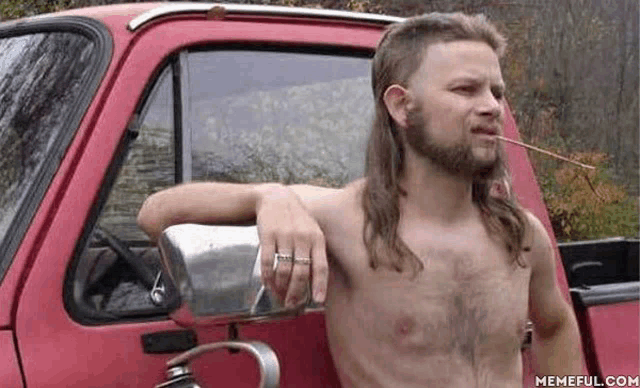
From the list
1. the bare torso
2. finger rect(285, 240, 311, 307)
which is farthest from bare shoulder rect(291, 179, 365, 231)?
finger rect(285, 240, 311, 307)

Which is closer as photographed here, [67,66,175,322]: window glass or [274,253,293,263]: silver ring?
[274,253,293,263]: silver ring

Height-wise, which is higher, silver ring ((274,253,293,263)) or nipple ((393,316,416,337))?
silver ring ((274,253,293,263))

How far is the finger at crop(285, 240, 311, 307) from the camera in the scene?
80.1 inches

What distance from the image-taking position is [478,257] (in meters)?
2.49

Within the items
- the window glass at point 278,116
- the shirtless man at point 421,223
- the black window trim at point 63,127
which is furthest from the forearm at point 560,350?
the black window trim at point 63,127

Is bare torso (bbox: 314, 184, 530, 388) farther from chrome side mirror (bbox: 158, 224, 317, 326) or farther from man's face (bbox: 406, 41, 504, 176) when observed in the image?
chrome side mirror (bbox: 158, 224, 317, 326)

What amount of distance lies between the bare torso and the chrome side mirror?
34 centimetres

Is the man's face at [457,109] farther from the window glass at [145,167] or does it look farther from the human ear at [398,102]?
the window glass at [145,167]

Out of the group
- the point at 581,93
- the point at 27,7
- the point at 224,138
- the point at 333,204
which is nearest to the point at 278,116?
the point at 224,138

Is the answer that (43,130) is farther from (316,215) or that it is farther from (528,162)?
(528,162)

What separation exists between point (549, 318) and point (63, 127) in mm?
1102

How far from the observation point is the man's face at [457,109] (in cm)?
236

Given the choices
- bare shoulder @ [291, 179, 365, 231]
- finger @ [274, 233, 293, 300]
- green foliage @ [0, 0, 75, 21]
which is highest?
green foliage @ [0, 0, 75, 21]

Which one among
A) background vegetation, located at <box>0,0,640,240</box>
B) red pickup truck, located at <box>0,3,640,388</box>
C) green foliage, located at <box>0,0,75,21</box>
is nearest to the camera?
red pickup truck, located at <box>0,3,640,388</box>
